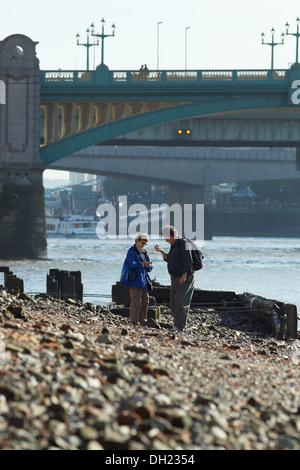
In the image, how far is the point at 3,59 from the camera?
5756 cm

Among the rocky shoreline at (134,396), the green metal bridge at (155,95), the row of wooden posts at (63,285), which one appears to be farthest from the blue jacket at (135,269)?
the green metal bridge at (155,95)

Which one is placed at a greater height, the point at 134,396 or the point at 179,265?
the point at 179,265

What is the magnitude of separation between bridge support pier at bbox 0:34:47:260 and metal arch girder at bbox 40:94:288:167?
1.71 m

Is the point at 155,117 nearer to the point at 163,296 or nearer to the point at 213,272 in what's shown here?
the point at 213,272

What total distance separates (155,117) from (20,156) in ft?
27.6

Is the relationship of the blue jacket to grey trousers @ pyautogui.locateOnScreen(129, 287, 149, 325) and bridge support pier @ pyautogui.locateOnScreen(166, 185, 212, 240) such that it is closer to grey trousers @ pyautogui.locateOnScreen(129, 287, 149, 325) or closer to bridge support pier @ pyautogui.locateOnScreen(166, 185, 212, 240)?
grey trousers @ pyautogui.locateOnScreen(129, 287, 149, 325)

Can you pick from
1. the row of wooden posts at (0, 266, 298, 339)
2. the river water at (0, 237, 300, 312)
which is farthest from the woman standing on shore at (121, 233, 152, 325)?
the river water at (0, 237, 300, 312)

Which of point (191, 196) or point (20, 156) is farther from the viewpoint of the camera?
point (191, 196)

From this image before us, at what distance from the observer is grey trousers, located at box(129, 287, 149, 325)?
16.2 metres

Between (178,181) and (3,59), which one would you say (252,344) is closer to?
(3,59)

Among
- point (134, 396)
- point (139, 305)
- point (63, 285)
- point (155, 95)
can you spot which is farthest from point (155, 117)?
point (134, 396)

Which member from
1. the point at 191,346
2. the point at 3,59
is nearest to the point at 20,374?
the point at 191,346

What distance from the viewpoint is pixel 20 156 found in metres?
56.8

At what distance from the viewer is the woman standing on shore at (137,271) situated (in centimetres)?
1548
